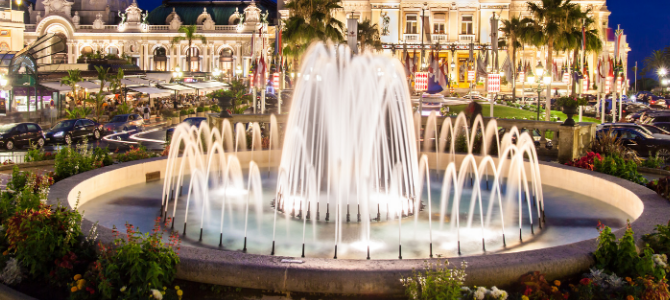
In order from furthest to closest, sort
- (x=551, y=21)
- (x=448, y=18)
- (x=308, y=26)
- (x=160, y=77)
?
(x=448, y=18) → (x=160, y=77) → (x=551, y=21) → (x=308, y=26)

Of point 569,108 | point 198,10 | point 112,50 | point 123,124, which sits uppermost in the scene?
point 198,10

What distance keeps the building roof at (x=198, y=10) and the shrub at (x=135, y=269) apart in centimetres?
12044

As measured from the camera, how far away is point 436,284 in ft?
23.0

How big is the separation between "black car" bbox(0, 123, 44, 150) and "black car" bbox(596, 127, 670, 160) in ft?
87.9

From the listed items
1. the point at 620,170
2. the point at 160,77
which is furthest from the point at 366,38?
the point at 620,170

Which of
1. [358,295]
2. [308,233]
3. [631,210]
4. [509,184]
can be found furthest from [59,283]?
[509,184]

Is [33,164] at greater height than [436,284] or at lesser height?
lesser

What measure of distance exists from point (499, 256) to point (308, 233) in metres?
4.46

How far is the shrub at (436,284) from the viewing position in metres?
6.96

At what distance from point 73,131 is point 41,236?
93.6 feet

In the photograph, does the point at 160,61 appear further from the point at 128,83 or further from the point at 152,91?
the point at 152,91

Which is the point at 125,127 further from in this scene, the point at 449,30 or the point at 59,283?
the point at 449,30

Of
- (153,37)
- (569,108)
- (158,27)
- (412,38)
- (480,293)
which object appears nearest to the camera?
(480,293)

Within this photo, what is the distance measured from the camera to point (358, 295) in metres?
7.42
